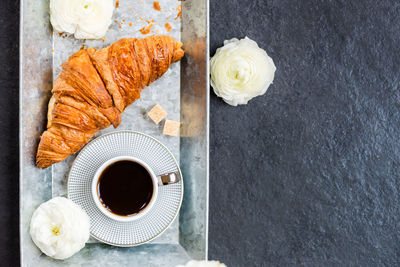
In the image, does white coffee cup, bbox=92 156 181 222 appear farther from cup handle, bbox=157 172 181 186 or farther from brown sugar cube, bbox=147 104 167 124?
brown sugar cube, bbox=147 104 167 124

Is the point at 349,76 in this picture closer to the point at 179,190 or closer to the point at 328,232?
the point at 328,232

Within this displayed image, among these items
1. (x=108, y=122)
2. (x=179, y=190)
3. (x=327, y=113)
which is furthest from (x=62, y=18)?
(x=327, y=113)

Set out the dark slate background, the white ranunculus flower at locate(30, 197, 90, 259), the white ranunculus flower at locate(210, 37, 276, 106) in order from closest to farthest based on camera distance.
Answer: the white ranunculus flower at locate(30, 197, 90, 259)
the white ranunculus flower at locate(210, 37, 276, 106)
the dark slate background

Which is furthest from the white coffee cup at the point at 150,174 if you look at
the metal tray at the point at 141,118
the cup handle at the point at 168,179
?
the metal tray at the point at 141,118

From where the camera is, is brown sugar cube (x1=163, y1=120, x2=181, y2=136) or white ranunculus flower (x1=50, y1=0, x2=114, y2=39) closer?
white ranunculus flower (x1=50, y1=0, x2=114, y2=39)

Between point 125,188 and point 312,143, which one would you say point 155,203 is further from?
point 312,143

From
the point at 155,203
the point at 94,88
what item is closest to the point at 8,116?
the point at 94,88

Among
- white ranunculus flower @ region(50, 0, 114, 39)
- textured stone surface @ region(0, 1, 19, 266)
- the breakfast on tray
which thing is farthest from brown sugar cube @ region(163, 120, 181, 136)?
textured stone surface @ region(0, 1, 19, 266)
